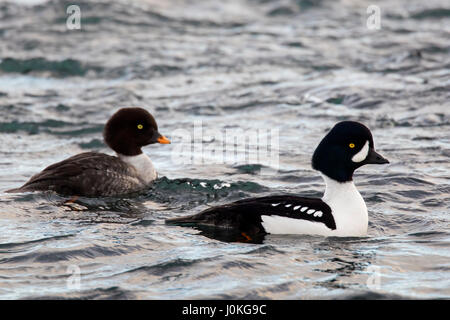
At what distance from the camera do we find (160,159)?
14102 millimetres

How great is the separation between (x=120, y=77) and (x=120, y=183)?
902cm

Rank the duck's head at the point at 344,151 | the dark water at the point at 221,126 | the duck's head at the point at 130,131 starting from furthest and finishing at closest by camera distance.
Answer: the duck's head at the point at 130,131 → the duck's head at the point at 344,151 → the dark water at the point at 221,126

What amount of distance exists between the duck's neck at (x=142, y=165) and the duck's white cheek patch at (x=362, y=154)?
386 centimetres

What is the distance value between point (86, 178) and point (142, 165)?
4.74 feet

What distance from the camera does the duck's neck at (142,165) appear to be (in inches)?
475

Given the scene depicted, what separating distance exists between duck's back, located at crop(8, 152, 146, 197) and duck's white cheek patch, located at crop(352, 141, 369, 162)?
360 centimetres

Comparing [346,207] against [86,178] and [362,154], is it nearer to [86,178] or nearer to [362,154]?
[362,154]

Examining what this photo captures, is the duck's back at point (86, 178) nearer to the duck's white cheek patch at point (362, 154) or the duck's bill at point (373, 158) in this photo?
the duck's white cheek patch at point (362, 154)

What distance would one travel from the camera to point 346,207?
893 centimetres

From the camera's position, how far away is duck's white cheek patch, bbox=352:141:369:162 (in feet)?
30.0

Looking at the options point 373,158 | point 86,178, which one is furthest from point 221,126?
point 373,158

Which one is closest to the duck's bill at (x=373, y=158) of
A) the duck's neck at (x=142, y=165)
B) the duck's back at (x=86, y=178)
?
the duck's back at (x=86, y=178)

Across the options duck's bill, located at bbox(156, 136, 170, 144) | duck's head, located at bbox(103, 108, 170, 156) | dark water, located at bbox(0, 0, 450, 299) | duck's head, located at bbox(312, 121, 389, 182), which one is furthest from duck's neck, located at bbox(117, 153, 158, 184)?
duck's head, located at bbox(312, 121, 389, 182)

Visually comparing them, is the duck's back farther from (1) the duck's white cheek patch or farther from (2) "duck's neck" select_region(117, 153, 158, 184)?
(1) the duck's white cheek patch
